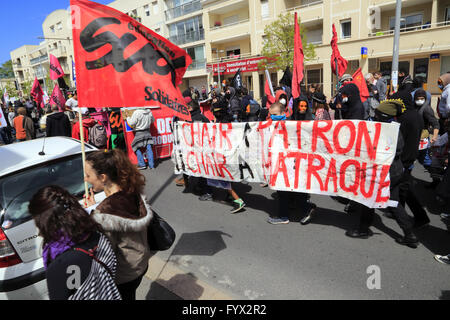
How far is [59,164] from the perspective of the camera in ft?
11.4

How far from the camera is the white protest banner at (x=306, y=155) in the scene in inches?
144

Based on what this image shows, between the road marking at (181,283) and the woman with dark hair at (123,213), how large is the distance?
1019 mm

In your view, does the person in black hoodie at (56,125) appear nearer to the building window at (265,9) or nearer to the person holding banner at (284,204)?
the person holding banner at (284,204)

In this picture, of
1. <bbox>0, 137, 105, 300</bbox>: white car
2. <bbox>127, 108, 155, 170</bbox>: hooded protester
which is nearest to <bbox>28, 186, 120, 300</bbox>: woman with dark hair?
<bbox>0, 137, 105, 300</bbox>: white car

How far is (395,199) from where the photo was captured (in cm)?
366

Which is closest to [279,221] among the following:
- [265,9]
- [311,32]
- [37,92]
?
[37,92]

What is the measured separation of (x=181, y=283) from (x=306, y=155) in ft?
7.70

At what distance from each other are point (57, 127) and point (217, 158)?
5.55 m

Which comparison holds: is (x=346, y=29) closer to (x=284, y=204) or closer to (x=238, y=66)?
(x=238, y=66)

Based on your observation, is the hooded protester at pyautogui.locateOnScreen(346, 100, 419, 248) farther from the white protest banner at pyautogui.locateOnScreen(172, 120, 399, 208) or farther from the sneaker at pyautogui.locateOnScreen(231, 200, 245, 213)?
the sneaker at pyautogui.locateOnScreen(231, 200, 245, 213)

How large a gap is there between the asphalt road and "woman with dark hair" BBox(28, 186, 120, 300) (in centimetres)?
166

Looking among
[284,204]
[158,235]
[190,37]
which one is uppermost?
[190,37]

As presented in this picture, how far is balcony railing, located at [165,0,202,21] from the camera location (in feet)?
114

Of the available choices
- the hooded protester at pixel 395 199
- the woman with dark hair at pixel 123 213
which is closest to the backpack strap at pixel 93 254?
the woman with dark hair at pixel 123 213
